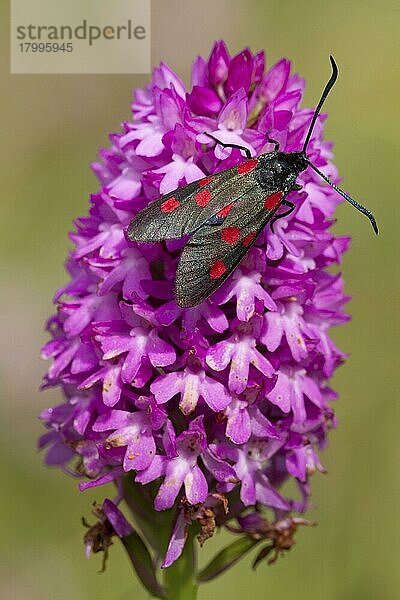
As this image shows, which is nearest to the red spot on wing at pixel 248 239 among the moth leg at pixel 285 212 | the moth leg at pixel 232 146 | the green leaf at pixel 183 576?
the moth leg at pixel 285 212

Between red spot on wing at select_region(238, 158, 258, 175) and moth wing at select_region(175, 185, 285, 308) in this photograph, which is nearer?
moth wing at select_region(175, 185, 285, 308)

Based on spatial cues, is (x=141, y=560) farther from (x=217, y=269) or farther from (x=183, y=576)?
(x=217, y=269)

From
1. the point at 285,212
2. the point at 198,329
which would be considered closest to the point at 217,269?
the point at 198,329

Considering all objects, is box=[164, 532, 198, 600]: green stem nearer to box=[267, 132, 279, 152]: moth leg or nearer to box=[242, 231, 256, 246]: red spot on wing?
box=[242, 231, 256, 246]: red spot on wing

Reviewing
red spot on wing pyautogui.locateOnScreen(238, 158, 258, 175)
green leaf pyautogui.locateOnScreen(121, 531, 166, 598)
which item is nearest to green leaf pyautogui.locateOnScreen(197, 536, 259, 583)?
green leaf pyautogui.locateOnScreen(121, 531, 166, 598)

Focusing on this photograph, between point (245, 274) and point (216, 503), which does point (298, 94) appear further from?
point (216, 503)

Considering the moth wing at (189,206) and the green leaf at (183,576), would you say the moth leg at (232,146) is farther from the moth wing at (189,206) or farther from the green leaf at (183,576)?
the green leaf at (183,576)
